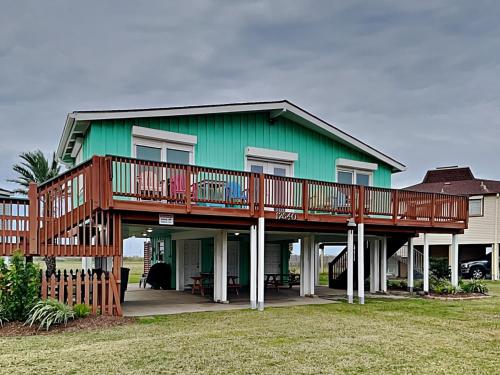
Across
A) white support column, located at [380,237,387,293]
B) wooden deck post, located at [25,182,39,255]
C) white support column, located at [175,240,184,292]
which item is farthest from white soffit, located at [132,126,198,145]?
white support column, located at [380,237,387,293]

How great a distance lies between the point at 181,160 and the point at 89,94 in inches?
438

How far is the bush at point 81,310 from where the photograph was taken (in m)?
9.05

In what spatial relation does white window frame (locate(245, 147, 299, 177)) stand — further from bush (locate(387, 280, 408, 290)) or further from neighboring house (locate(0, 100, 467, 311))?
bush (locate(387, 280, 408, 290))

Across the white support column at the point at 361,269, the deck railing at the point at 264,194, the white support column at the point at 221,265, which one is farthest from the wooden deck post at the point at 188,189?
the white support column at the point at 361,269

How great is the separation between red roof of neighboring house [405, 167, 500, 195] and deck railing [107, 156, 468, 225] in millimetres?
14032

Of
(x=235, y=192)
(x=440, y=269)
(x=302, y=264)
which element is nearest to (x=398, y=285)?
(x=302, y=264)

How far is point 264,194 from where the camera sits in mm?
11672

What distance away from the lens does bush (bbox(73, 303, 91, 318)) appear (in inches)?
356

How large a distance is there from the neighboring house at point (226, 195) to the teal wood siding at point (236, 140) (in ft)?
0.10

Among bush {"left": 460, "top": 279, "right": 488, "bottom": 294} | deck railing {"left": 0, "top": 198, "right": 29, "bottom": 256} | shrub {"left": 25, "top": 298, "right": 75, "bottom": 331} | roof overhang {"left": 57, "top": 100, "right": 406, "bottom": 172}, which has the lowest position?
bush {"left": 460, "top": 279, "right": 488, "bottom": 294}

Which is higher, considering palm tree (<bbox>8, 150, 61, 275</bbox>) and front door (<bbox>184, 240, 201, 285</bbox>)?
palm tree (<bbox>8, 150, 61, 275</bbox>)

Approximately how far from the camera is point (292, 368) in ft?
19.2

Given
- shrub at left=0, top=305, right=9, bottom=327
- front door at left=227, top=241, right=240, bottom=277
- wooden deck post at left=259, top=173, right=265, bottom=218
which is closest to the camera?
shrub at left=0, top=305, right=9, bottom=327

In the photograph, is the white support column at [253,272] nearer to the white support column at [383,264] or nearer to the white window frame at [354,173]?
the white window frame at [354,173]
